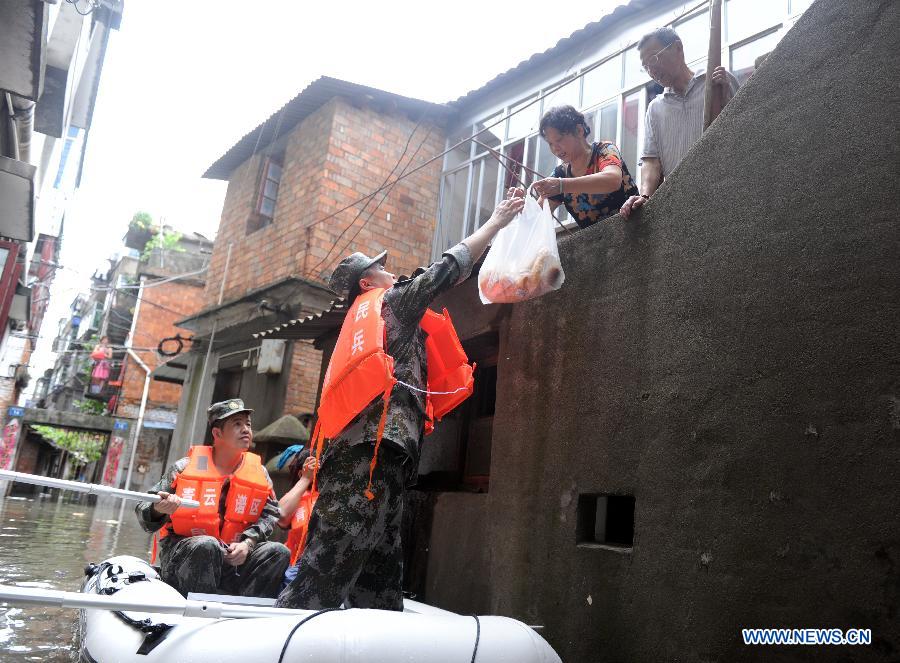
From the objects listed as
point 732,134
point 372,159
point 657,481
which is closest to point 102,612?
point 657,481

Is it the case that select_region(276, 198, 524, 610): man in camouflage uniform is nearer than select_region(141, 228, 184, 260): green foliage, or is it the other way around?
select_region(276, 198, 524, 610): man in camouflage uniform

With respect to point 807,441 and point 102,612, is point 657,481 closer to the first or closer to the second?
point 807,441

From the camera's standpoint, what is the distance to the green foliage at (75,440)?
33.2 m

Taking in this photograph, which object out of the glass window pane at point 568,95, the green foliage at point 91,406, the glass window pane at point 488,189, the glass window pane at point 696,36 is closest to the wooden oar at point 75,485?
the glass window pane at point 488,189

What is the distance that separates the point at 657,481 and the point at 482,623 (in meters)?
0.91

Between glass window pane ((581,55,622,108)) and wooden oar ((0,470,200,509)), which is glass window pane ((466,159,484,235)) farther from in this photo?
wooden oar ((0,470,200,509))

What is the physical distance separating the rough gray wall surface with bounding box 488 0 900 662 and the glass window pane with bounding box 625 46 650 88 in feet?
16.7

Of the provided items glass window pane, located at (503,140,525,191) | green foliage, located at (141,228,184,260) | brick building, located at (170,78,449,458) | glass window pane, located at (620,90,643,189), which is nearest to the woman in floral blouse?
glass window pane, located at (620,90,643,189)

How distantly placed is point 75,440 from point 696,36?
37465 millimetres

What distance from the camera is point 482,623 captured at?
2.57 meters

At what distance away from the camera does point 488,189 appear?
9.52 meters

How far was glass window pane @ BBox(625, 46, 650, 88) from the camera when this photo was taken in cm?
779

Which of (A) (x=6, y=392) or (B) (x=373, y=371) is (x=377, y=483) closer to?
(B) (x=373, y=371)

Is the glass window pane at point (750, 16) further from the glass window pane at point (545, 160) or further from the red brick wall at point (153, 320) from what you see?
the red brick wall at point (153, 320)
